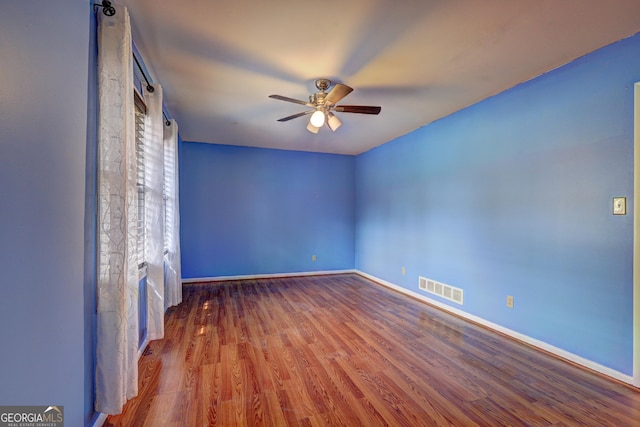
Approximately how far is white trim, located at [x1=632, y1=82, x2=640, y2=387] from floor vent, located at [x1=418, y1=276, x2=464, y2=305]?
1492mm

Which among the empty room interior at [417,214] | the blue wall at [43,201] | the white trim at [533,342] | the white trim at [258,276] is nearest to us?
the blue wall at [43,201]

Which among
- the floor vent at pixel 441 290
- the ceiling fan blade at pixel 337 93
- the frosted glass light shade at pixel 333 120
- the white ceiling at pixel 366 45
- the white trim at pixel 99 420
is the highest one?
the white ceiling at pixel 366 45

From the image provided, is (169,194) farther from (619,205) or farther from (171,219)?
(619,205)

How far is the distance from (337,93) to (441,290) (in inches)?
112

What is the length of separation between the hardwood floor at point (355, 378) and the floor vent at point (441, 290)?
1.00 feet

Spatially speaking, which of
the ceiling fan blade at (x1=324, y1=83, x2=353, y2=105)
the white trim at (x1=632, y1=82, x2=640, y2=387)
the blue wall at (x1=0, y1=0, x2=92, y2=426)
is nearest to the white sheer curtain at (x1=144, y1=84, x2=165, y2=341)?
the blue wall at (x1=0, y1=0, x2=92, y2=426)

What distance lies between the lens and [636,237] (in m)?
1.97

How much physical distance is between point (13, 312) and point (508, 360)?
3103 millimetres

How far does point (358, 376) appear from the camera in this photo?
207cm

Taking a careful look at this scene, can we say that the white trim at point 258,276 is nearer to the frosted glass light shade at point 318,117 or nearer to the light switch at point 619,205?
the frosted glass light shade at point 318,117

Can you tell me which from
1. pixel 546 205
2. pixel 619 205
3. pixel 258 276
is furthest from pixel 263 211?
pixel 619 205

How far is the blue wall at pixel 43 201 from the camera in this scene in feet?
2.89

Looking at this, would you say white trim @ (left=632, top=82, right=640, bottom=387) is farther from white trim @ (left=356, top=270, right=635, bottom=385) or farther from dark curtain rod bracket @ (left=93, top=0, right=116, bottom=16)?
dark curtain rod bracket @ (left=93, top=0, right=116, bottom=16)

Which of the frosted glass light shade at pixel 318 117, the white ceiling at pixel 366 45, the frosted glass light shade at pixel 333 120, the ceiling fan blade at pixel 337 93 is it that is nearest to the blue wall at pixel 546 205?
the white ceiling at pixel 366 45
